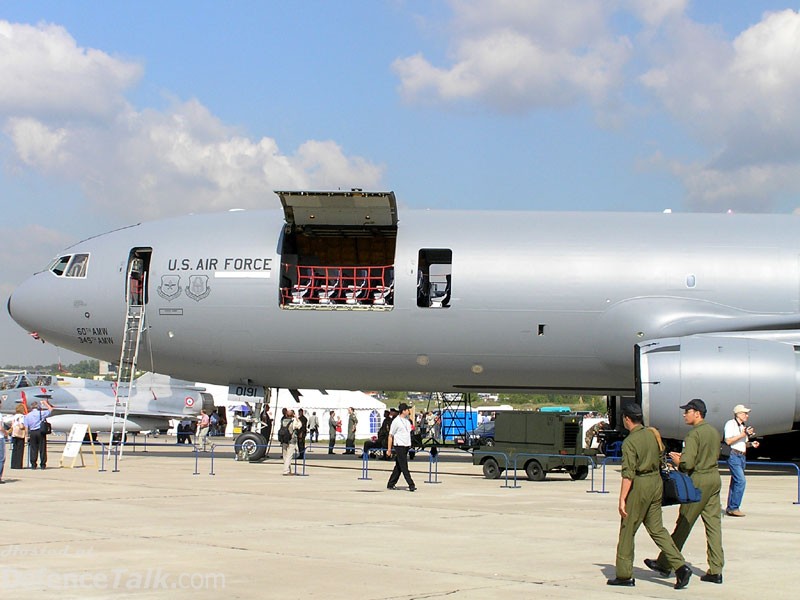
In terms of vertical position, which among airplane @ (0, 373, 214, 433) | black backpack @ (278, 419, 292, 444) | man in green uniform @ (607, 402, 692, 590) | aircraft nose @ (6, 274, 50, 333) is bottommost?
man in green uniform @ (607, 402, 692, 590)

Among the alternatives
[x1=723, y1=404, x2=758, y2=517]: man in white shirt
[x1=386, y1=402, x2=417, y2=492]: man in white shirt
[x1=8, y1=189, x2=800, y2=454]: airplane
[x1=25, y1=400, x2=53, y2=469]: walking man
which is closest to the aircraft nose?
[x1=8, y1=189, x2=800, y2=454]: airplane

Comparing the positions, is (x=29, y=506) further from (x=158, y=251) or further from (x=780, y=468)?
(x=780, y=468)

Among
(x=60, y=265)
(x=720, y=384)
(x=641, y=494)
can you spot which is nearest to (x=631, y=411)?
(x=641, y=494)

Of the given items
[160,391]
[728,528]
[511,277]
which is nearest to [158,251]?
[511,277]

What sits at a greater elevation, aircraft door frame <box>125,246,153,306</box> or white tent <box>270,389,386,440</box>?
aircraft door frame <box>125,246,153,306</box>

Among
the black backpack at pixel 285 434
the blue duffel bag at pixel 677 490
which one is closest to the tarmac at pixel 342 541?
the blue duffel bag at pixel 677 490

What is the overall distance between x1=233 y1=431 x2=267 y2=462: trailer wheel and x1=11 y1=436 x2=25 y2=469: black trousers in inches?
222

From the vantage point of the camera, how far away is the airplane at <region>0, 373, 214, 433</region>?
49.2 metres

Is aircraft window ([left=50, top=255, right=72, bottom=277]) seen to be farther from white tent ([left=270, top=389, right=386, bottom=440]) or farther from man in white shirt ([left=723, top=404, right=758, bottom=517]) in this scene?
white tent ([left=270, top=389, right=386, bottom=440])

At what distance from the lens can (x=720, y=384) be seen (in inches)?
877

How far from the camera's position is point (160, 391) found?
52.3 metres

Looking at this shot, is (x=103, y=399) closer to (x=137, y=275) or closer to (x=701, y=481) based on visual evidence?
(x=137, y=275)

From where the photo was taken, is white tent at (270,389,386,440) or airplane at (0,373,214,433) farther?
white tent at (270,389,386,440)

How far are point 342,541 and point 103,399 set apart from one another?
41421 mm
